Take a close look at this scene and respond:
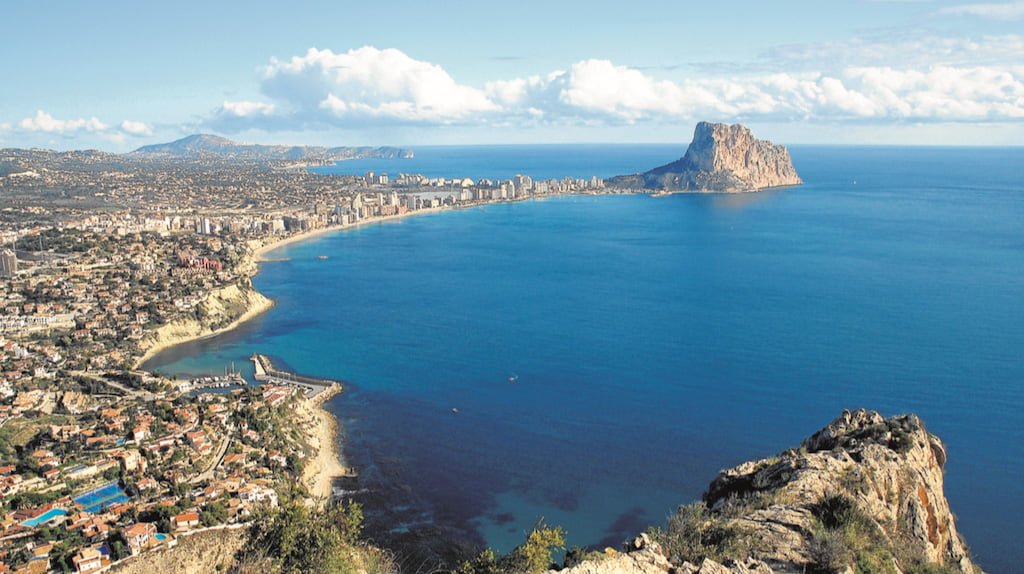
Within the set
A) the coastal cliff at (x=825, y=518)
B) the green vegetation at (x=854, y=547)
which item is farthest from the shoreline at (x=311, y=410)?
the green vegetation at (x=854, y=547)

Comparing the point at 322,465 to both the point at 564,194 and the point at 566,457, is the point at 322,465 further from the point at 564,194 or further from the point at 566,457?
the point at 564,194

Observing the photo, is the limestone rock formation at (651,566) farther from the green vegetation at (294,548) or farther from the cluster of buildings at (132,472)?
the cluster of buildings at (132,472)

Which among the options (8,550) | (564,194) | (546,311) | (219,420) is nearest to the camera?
(8,550)

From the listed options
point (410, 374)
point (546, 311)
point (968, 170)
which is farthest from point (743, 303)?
point (968, 170)

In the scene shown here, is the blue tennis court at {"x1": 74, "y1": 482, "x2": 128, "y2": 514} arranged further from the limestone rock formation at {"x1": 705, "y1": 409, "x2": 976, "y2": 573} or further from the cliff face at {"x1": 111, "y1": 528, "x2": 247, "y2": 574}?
the limestone rock formation at {"x1": 705, "y1": 409, "x2": 976, "y2": 573}

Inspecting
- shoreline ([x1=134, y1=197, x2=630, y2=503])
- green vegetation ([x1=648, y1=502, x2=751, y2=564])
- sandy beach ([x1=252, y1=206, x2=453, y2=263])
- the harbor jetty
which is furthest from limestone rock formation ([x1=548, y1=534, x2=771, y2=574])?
sandy beach ([x1=252, y1=206, x2=453, y2=263])

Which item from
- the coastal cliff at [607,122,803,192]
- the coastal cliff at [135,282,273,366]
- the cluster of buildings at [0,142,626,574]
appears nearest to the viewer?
the cluster of buildings at [0,142,626,574]
